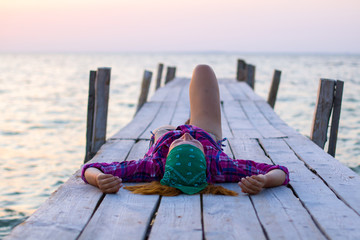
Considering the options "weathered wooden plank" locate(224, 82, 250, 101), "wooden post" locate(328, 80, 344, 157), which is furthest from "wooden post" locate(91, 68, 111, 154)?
"weathered wooden plank" locate(224, 82, 250, 101)

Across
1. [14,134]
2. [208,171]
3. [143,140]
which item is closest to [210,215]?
[208,171]

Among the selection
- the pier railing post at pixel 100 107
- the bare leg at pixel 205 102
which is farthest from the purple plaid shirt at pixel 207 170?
the pier railing post at pixel 100 107

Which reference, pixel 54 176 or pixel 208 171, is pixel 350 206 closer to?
pixel 208 171

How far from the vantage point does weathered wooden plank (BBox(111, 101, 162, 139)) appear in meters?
4.91

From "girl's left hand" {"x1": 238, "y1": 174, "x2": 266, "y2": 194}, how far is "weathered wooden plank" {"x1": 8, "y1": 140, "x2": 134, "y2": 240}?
3.25 ft

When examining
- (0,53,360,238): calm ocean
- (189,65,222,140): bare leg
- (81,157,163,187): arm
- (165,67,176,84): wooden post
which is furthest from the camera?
(165,67,176,84): wooden post

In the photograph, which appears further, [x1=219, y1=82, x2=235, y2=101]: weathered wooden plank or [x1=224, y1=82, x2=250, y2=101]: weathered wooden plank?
[x1=224, y1=82, x2=250, y2=101]: weathered wooden plank

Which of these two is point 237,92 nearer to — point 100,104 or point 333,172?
point 100,104

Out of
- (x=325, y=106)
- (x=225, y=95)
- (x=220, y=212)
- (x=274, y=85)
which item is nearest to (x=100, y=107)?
(x=325, y=106)

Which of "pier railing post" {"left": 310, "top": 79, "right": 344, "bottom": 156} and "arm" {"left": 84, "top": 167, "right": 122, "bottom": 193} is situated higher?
"pier railing post" {"left": 310, "top": 79, "right": 344, "bottom": 156}

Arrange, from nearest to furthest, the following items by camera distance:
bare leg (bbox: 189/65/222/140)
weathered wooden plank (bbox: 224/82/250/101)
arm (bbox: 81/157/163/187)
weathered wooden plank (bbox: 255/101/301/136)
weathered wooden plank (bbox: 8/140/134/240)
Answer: weathered wooden plank (bbox: 8/140/134/240) < arm (bbox: 81/157/163/187) < bare leg (bbox: 189/65/222/140) < weathered wooden plank (bbox: 255/101/301/136) < weathered wooden plank (bbox: 224/82/250/101)

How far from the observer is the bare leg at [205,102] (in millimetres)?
3758

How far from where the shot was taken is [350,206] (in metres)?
2.55

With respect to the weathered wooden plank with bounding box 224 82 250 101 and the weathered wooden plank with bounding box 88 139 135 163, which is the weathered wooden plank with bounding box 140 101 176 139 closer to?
the weathered wooden plank with bounding box 88 139 135 163
